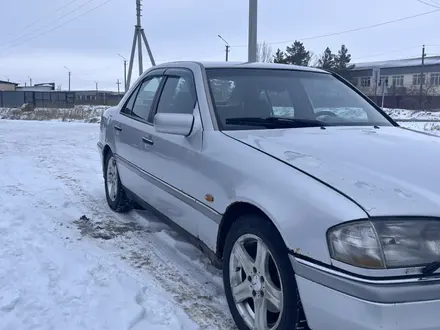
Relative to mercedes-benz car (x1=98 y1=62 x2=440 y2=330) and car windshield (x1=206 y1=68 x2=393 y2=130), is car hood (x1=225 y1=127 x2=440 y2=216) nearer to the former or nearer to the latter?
mercedes-benz car (x1=98 y1=62 x2=440 y2=330)

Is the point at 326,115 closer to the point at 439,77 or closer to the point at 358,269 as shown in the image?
the point at 358,269

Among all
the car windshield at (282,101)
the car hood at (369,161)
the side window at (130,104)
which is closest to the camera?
the car hood at (369,161)

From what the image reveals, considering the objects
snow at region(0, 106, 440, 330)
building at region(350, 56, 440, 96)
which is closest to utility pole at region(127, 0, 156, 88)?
snow at region(0, 106, 440, 330)

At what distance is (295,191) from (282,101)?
62.3 inches

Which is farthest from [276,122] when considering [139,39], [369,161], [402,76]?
[402,76]

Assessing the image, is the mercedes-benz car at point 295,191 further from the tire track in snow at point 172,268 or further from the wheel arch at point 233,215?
the tire track in snow at point 172,268

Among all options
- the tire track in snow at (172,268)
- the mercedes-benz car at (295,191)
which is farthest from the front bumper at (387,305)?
the tire track in snow at (172,268)

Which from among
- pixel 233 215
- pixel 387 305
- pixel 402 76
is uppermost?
pixel 402 76

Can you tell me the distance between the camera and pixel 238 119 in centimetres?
341

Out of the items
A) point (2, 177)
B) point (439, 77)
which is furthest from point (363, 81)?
point (2, 177)

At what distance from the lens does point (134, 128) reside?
4.58m

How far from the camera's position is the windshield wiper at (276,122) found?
3.38m

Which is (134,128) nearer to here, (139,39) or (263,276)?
(263,276)

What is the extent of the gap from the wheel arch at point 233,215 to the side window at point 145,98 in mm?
1774
